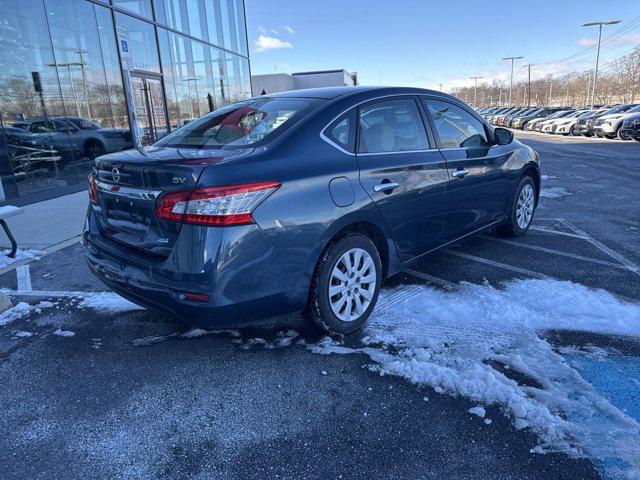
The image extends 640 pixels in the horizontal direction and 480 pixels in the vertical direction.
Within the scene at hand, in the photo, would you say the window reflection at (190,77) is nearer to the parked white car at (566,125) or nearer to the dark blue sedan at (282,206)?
the dark blue sedan at (282,206)

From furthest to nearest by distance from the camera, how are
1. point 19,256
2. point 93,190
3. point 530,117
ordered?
point 530,117, point 19,256, point 93,190

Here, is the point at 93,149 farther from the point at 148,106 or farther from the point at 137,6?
the point at 137,6

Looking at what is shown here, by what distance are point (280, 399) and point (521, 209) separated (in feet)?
13.0

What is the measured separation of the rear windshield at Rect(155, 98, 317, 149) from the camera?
3.06 meters

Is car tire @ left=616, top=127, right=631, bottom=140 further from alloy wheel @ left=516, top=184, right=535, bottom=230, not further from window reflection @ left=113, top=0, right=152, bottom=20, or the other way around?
Result: window reflection @ left=113, top=0, right=152, bottom=20

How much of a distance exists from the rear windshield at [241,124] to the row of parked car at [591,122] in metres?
21.6

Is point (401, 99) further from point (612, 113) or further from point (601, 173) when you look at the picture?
point (612, 113)

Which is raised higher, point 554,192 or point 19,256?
point 19,256

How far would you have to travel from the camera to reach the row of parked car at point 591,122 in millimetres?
20373

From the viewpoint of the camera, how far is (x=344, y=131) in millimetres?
3176

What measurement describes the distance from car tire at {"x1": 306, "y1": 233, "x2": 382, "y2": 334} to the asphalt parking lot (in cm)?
16

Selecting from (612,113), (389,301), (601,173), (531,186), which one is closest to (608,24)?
(612,113)

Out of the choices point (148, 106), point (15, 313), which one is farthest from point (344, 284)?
point (148, 106)

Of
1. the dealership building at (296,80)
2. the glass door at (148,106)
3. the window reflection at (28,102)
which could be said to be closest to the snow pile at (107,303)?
the window reflection at (28,102)
